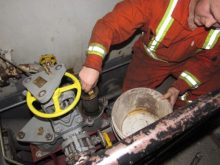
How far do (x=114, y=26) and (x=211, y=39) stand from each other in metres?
0.67

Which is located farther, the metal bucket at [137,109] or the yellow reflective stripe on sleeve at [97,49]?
the metal bucket at [137,109]

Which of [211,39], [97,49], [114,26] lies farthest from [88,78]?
[211,39]

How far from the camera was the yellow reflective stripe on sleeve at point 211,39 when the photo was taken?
106 cm

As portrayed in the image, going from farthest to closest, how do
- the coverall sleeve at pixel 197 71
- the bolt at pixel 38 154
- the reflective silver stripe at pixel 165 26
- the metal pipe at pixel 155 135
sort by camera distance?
the coverall sleeve at pixel 197 71
the bolt at pixel 38 154
the reflective silver stripe at pixel 165 26
the metal pipe at pixel 155 135

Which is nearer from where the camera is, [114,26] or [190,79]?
[114,26]

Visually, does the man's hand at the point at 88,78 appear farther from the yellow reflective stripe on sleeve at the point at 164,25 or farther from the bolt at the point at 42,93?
the yellow reflective stripe on sleeve at the point at 164,25

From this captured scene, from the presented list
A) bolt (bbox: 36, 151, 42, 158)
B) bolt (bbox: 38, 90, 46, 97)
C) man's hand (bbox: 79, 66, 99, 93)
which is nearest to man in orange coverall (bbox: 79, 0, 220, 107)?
man's hand (bbox: 79, 66, 99, 93)

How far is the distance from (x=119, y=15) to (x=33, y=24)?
55 cm

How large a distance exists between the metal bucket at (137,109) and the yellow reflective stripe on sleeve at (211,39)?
0.47 meters

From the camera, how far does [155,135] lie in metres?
0.52

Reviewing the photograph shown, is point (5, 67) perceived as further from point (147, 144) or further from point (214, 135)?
point (214, 135)

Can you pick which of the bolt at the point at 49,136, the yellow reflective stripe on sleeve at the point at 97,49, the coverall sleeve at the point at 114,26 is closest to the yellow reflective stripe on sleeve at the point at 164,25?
the coverall sleeve at the point at 114,26

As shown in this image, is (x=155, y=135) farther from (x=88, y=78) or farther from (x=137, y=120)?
(x=137, y=120)

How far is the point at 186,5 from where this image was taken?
97cm
